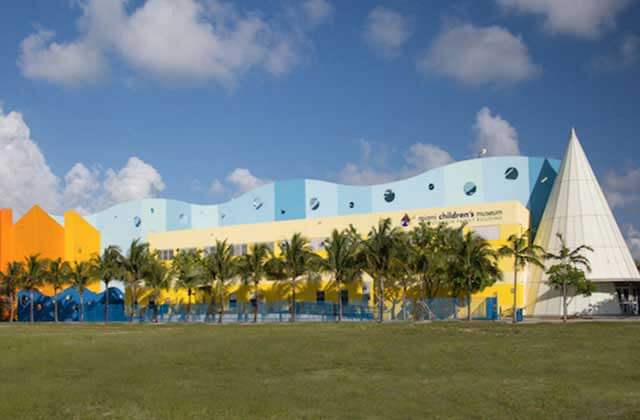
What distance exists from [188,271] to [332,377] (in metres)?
45.2

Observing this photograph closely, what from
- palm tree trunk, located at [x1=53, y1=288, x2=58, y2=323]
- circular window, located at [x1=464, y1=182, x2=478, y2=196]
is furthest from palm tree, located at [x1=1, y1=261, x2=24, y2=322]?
circular window, located at [x1=464, y1=182, x2=478, y2=196]

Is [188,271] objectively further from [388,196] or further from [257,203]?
[388,196]

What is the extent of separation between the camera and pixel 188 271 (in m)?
62.3

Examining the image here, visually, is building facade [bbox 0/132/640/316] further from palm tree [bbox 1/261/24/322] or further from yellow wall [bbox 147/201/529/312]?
palm tree [bbox 1/261/24/322]

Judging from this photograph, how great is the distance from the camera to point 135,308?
70.8 metres

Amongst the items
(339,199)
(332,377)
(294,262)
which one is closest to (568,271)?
(294,262)

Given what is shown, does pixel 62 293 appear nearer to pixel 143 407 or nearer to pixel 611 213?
pixel 611 213

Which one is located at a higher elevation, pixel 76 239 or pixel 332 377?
pixel 76 239

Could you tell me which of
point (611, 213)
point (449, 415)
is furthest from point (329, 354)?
point (611, 213)

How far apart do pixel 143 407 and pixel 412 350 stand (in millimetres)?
11823

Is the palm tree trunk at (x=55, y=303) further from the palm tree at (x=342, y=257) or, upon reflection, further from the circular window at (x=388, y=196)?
the circular window at (x=388, y=196)

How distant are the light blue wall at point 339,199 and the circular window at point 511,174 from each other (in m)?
0.24

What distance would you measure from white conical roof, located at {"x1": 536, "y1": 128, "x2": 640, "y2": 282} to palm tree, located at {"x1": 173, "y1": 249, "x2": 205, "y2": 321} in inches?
1139

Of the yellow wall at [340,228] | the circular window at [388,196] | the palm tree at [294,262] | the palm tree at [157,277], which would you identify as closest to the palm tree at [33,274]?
the yellow wall at [340,228]
